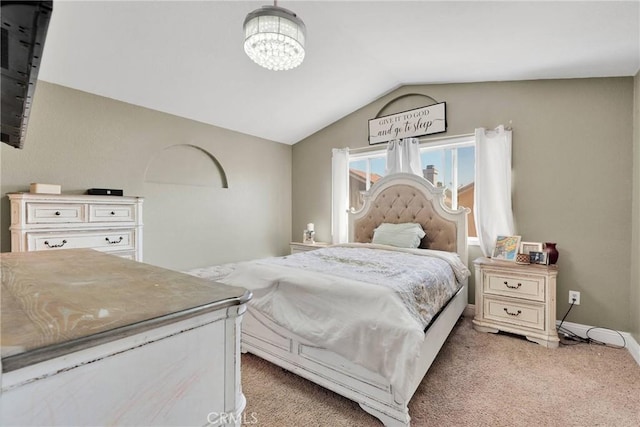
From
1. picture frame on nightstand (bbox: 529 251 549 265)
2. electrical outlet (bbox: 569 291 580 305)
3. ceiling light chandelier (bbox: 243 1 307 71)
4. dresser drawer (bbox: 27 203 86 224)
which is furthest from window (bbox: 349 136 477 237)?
dresser drawer (bbox: 27 203 86 224)

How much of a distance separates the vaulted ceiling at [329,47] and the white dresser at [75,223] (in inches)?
45.5

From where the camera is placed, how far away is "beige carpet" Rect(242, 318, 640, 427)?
1614 mm

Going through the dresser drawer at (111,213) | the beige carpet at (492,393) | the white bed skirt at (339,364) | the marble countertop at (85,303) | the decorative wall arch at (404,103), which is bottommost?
the beige carpet at (492,393)

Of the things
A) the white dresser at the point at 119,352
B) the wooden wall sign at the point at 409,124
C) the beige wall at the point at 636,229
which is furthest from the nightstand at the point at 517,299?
the white dresser at the point at 119,352

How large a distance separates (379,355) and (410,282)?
0.55 meters

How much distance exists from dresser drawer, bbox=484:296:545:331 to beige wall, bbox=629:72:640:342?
67 cm

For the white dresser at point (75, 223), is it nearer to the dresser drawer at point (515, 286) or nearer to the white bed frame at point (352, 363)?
the white bed frame at point (352, 363)

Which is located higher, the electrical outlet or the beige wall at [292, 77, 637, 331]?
the beige wall at [292, 77, 637, 331]

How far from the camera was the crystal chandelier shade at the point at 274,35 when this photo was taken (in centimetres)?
171

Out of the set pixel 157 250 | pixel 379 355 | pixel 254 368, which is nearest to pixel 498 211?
pixel 379 355

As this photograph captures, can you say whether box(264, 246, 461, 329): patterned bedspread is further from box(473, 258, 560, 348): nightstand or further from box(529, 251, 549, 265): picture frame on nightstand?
box(529, 251, 549, 265): picture frame on nightstand

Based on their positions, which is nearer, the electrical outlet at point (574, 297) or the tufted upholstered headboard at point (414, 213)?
the electrical outlet at point (574, 297)

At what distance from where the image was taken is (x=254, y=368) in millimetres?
2107

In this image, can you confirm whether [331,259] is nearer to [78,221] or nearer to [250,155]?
Result: [78,221]
